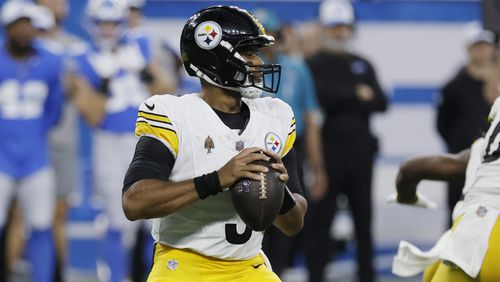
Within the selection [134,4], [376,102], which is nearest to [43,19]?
[134,4]

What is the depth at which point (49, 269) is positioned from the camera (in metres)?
7.59

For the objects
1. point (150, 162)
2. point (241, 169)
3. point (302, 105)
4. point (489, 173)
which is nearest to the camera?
point (241, 169)

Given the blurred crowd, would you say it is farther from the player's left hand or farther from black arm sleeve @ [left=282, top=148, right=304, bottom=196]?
the player's left hand

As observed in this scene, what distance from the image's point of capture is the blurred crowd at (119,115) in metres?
7.66

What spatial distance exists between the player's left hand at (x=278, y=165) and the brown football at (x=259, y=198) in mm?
12

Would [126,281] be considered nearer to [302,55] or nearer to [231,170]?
[302,55]

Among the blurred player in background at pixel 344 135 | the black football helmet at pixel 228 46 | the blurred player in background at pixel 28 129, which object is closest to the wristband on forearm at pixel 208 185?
the black football helmet at pixel 228 46

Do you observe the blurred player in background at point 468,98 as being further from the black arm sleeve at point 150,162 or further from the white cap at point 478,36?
the black arm sleeve at point 150,162

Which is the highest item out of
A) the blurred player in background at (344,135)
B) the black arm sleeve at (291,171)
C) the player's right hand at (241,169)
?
the player's right hand at (241,169)

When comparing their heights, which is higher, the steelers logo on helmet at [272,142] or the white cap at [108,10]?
the white cap at [108,10]

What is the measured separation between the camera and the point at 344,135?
316 inches

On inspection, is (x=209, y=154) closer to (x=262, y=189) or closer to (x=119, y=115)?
(x=262, y=189)

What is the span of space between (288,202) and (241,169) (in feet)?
1.21

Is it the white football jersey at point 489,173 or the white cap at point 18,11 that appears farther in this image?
the white cap at point 18,11
